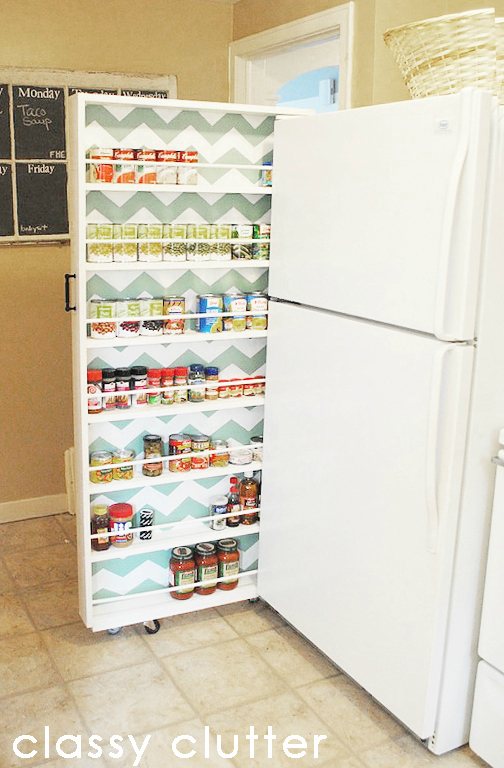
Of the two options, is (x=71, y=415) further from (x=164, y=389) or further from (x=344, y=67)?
(x=344, y=67)

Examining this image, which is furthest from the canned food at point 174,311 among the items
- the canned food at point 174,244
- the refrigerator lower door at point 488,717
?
the refrigerator lower door at point 488,717

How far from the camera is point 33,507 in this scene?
3.74 m

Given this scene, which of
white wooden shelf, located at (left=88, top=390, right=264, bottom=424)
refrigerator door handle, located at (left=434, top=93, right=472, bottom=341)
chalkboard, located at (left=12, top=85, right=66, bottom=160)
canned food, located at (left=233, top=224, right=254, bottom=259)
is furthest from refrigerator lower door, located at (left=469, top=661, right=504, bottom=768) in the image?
chalkboard, located at (left=12, top=85, right=66, bottom=160)

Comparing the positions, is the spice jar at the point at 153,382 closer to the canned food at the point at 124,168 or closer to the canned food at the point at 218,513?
the canned food at the point at 218,513

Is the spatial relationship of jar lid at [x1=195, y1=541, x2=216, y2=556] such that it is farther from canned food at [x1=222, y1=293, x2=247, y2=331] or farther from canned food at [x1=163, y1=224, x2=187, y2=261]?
canned food at [x1=163, y1=224, x2=187, y2=261]

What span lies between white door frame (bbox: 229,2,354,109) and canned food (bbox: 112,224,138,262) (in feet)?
3.23

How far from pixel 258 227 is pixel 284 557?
1114 millimetres

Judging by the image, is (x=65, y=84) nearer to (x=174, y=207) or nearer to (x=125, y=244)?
(x=174, y=207)

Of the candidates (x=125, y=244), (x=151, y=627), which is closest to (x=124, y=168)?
(x=125, y=244)

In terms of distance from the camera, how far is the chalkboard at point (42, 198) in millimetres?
3402

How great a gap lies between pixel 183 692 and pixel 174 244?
139 cm

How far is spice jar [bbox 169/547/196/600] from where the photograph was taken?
9.30ft

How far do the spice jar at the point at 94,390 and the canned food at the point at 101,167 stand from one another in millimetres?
587

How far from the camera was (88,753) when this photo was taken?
87.0 inches
